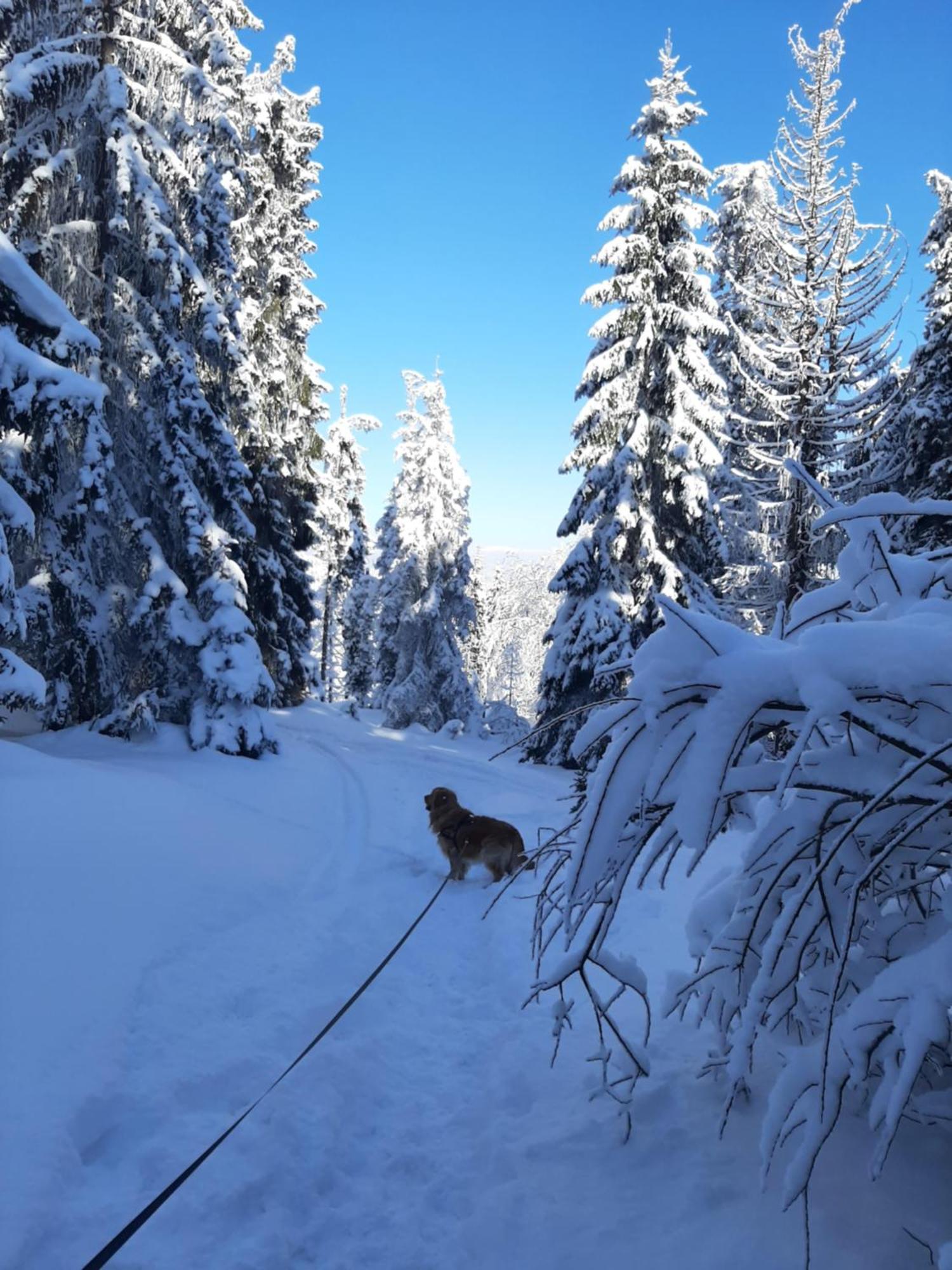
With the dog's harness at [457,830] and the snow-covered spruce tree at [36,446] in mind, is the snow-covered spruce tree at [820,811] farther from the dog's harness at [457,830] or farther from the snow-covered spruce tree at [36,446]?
the snow-covered spruce tree at [36,446]

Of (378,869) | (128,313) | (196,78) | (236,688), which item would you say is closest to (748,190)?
(196,78)

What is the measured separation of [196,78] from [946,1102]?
14057 millimetres

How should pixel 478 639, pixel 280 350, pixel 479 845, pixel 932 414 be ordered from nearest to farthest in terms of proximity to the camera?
pixel 479 845
pixel 932 414
pixel 280 350
pixel 478 639

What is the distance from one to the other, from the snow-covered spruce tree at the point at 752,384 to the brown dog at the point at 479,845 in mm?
5469

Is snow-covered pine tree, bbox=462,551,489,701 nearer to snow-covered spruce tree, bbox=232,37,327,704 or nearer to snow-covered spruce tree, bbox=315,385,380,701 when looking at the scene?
snow-covered spruce tree, bbox=315,385,380,701

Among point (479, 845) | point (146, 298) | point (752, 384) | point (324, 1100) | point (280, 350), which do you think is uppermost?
point (280, 350)

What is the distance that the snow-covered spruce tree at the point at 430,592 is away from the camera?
2375 cm

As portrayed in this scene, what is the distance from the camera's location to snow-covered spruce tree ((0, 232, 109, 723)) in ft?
18.8

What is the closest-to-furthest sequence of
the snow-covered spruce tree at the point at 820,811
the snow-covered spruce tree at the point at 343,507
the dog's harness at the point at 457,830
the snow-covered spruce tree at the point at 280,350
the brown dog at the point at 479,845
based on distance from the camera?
the snow-covered spruce tree at the point at 820,811, the brown dog at the point at 479,845, the dog's harness at the point at 457,830, the snow-covered spruce tree at the point at 280,350, the snow-covered spruce tree at the point at 343,507

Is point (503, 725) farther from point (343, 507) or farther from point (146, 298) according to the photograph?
point (146, 298)

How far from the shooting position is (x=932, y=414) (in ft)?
42.0

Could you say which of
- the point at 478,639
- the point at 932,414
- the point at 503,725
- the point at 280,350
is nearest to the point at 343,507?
the point at 280,350

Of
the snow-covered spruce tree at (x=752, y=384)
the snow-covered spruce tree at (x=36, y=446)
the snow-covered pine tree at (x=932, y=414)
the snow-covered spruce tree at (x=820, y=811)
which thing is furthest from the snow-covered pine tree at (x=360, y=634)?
the snow-covered spruce tree at (x=820, y=811)

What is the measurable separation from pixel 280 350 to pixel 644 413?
36.5 feet
